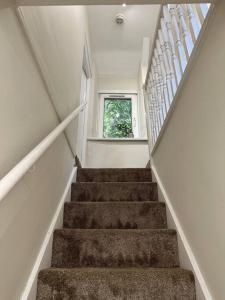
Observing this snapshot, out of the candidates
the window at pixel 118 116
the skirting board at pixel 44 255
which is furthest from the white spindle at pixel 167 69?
the window at pixel 118 116

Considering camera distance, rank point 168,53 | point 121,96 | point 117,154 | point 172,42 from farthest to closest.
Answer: point 121,96 → point 117,154 → point 168,53 → point 172,42

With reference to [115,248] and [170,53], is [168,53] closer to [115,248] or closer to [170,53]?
[170,53]

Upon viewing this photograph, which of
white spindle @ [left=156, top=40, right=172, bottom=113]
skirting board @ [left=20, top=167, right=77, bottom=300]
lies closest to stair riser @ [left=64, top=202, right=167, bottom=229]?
skirting board @ [left=20, top=167, right=77, bottom=300]

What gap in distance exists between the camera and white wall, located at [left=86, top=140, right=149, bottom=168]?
371 centimetres

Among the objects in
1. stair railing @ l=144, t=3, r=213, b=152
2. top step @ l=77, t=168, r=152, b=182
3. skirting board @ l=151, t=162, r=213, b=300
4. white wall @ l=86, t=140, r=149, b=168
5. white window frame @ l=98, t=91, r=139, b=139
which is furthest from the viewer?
white window frame @ l=98, t=91, r=139, b=139

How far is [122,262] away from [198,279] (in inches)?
18.5

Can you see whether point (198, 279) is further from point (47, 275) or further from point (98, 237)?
point (47, 275)

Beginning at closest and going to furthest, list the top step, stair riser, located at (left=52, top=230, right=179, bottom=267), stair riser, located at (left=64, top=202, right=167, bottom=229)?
stair riser, located at (left=52, top=230, right=179, bottom=267) → stair riser, located at (left=64, top=202, right=167, bottom=229) → the top step

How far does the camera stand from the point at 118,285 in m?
1.18

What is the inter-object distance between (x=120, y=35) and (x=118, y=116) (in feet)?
4.88

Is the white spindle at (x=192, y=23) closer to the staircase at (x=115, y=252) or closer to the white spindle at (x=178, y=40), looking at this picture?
the white spindle at (x=178, y=40)

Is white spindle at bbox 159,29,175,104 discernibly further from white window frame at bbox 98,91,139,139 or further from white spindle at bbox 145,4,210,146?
white window frame at bbox 98,91,139,139

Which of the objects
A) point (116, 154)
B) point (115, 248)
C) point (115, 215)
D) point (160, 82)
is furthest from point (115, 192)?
point (116, 154)

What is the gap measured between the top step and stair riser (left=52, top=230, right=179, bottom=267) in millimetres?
1011
